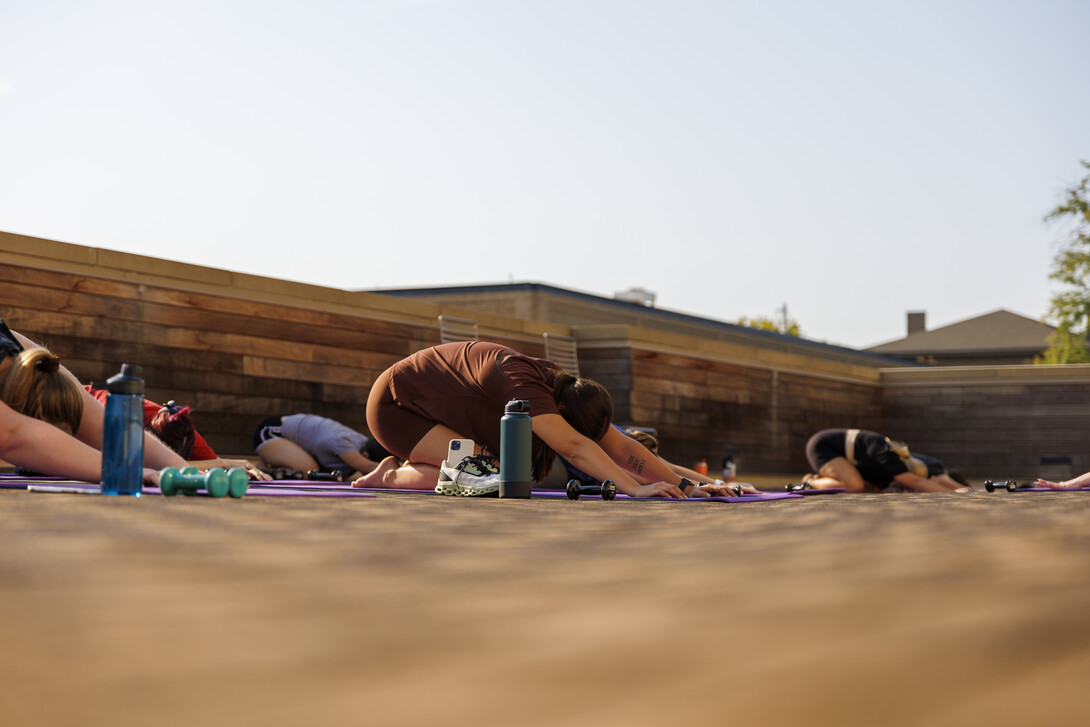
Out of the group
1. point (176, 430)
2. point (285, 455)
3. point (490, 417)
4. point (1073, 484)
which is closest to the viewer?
point (490, 417)

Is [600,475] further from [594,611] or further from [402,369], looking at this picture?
[594,611]

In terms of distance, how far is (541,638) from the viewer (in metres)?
0.72

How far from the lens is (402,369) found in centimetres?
474

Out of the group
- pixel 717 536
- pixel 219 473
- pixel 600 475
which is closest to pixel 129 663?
pixel 717 536

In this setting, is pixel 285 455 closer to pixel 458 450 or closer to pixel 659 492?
pixel 458 450

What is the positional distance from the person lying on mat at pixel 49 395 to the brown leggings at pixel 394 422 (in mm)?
1111

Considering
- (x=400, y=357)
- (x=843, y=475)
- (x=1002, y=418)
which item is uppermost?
(x=400, y=357)

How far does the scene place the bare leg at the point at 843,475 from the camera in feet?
25.5

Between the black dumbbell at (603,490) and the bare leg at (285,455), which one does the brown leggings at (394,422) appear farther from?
the bare leg at (285,455)

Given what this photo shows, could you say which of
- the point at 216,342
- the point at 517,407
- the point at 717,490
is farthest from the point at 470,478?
the point at 216,342

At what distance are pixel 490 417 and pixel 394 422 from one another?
0.50m

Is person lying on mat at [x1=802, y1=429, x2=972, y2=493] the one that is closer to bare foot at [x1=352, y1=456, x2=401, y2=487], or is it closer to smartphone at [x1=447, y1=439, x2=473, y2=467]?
bare foot at [x1=352, y1=456, x2=401, y2=487]

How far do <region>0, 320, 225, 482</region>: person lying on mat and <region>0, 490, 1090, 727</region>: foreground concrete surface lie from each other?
2327 mm

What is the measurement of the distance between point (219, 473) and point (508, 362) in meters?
1.63
